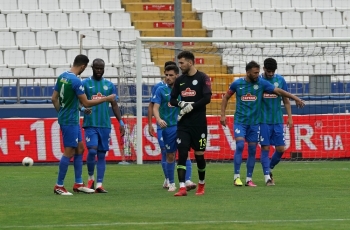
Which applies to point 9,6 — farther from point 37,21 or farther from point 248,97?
point 248,97

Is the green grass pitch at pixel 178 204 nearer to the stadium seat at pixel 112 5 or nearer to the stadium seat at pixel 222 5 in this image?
the stadium seat at pixel 112 5

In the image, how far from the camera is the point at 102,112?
596 inches

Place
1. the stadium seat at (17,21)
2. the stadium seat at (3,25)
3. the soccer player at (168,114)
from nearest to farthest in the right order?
the soccer player at (168,114), the stadium seat at (3,25), the stadium seat at (17,21)

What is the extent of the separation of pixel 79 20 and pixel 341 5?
31.2 ft

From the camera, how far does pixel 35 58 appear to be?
2820cm

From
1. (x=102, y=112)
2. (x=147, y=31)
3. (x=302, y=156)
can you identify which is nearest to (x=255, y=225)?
(x=102, y=112)

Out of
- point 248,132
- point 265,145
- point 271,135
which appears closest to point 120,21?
point 271,135

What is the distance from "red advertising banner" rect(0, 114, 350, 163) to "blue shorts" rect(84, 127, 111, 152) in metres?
7.74

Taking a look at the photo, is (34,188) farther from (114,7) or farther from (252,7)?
(252,7)

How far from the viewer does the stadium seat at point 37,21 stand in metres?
29.3

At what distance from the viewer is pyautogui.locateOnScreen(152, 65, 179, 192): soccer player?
50.0 ft

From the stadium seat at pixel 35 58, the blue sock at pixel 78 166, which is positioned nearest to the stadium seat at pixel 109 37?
the stadium seat at pixel 35 58

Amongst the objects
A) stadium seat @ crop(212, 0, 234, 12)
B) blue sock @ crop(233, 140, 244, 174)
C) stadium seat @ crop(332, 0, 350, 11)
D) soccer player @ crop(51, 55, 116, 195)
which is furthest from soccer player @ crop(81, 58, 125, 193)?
stadium seat @ crop(332, 0, 350, 11)

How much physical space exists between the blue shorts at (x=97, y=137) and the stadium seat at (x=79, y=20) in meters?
14.8
